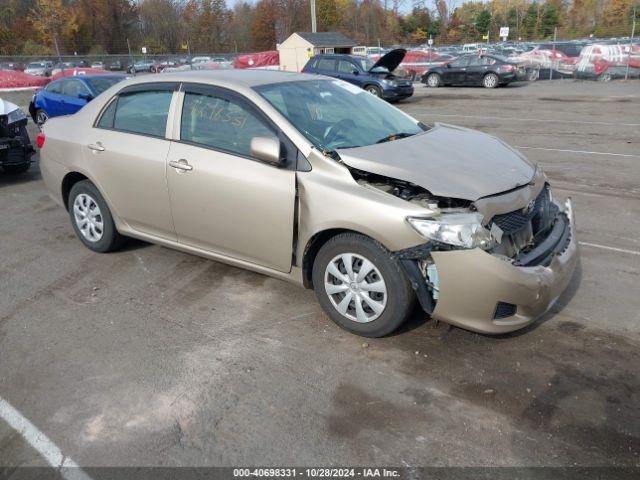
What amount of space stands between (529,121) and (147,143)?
11.7 meters

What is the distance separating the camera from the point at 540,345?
3.58m

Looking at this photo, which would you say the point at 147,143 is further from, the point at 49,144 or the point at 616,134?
the point at 616,134

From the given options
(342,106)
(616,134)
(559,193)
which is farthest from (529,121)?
(342,106)

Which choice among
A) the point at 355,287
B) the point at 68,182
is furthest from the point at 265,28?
the point at 355,287

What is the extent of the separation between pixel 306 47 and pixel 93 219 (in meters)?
26.3

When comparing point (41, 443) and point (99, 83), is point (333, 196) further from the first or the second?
point (99, 83)

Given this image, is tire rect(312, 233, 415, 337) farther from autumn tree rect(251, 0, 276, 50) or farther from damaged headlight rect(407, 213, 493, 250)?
autumn tree rect(251, 0, 276, 50)

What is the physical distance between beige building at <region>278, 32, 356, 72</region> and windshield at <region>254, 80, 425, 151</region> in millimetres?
25566

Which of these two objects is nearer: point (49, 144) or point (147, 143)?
point (147, 143)

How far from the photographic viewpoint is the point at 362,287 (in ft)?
11.6

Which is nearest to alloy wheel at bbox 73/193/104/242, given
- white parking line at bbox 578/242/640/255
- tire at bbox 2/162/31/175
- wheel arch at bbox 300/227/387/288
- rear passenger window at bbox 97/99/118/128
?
rear passenger window at bbox 97/99/118/128

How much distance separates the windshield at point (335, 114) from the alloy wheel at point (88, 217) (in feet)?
7.12

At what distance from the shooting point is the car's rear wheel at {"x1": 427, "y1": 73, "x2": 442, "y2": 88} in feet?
85.7

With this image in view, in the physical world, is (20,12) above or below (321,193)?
above
